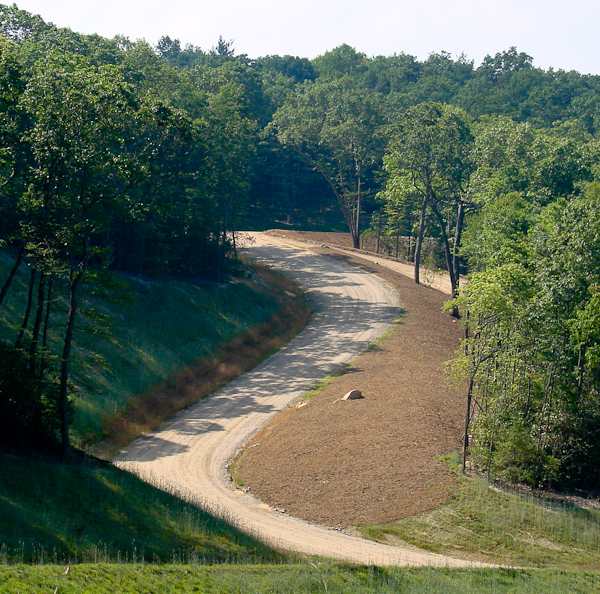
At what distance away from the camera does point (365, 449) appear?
2514 centimetres

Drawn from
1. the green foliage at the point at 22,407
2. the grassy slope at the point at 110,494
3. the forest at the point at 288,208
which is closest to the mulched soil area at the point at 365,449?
the forest at the point at 288,208

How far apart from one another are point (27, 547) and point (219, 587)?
4.06 m

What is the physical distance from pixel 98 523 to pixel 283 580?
5.11 m

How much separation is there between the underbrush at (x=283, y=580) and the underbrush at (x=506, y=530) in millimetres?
1932

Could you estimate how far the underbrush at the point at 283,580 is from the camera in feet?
38.0

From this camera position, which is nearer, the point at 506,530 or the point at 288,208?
the point at 506,530

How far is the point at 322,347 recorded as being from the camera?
42344mm

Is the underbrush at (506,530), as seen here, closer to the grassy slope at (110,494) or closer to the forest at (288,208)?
the forest at (288,208)

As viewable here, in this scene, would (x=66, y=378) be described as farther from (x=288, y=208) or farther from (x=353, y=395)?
(x=288, y=208)

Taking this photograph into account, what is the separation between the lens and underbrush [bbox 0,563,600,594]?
456 inches

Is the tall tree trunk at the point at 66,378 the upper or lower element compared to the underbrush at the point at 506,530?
upper

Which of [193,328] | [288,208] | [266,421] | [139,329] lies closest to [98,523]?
[266,421]

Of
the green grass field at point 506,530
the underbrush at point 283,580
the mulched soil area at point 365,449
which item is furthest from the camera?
the mulched soil area at point 365,449

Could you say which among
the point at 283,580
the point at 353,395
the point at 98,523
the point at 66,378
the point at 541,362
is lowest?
the point at 98,523
